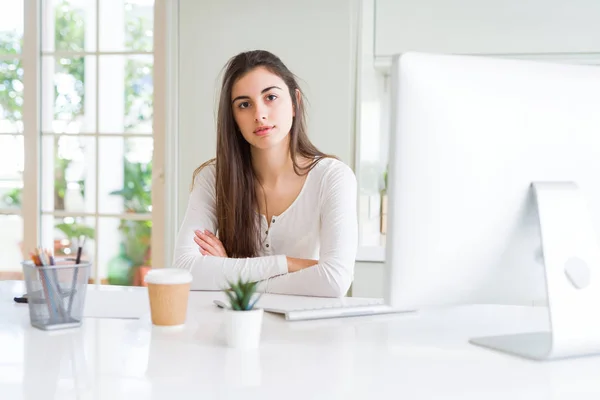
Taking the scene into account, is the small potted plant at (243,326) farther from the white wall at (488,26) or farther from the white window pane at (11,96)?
the white window pane at (11,96)

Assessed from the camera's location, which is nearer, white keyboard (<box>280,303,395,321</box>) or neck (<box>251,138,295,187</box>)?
white keyboard (<box>280,303,395,321</box>)

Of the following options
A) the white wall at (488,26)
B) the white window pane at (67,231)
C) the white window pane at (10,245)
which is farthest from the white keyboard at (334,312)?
the white window pane at (10,245)

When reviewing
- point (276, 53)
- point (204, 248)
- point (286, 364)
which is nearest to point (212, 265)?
point (204, 248)

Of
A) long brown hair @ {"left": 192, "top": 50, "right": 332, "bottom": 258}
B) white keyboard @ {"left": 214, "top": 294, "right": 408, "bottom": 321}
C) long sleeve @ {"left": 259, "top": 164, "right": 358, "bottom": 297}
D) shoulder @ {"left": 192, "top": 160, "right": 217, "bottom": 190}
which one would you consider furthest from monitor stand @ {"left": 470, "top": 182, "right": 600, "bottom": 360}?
shoulder @ {"left": 192, "top": 160, "right": 217, "bottom": 190}

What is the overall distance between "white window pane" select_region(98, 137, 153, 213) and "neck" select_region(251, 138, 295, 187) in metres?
1.46

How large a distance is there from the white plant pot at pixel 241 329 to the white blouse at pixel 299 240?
1.98 feet

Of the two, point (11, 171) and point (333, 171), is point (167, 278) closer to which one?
point (333, 171)

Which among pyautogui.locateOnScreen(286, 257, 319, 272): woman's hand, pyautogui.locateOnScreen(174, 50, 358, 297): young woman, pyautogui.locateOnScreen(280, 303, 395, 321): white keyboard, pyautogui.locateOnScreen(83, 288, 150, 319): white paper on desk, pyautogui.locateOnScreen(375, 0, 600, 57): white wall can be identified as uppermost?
pyautogui.locateOnScreen(375, 0, 600, 57): white wall

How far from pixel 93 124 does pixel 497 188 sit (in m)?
2.94

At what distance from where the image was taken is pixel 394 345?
1.12 metres

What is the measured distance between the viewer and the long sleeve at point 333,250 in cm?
169

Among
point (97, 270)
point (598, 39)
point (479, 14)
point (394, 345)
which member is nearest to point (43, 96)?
point (97, 270)

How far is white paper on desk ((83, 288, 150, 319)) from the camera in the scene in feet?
4.39

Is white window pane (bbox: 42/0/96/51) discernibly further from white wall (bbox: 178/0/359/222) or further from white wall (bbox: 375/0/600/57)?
white wall (bbox: 375/0/600/57)
